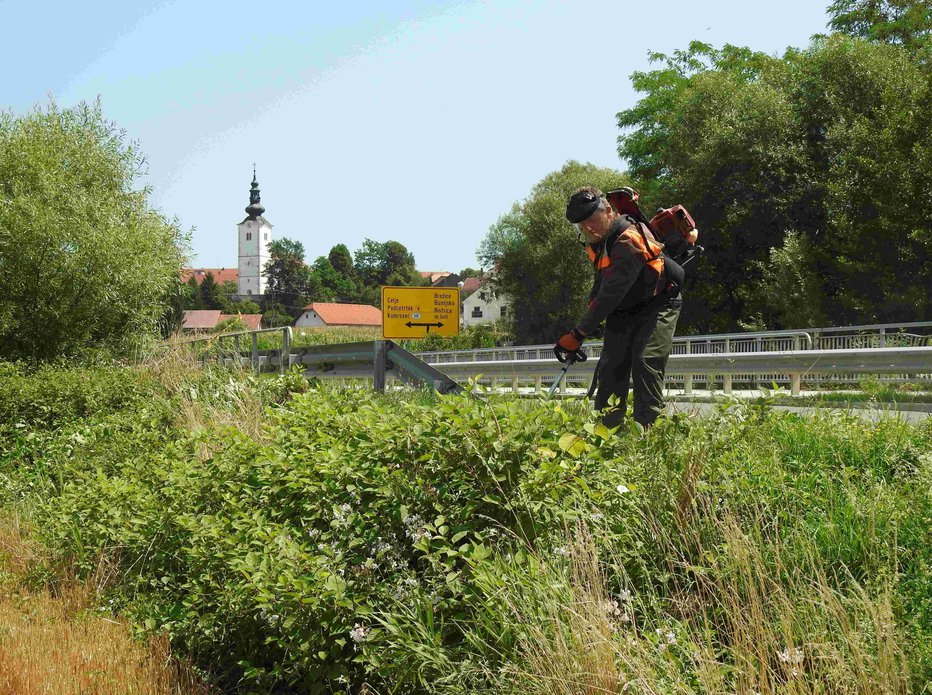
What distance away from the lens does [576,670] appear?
2775 mm

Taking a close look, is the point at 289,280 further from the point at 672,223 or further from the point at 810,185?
the point at 672,223

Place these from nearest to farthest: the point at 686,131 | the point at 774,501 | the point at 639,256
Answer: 1. the point at 774,501
2. the point at 639,256
3. the point at 686,131

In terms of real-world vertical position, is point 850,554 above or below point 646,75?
below

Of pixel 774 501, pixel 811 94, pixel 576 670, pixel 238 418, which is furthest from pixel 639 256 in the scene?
pixel 811 94

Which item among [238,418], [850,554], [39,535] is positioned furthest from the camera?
[238,418]

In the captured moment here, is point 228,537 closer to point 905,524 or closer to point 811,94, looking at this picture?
point 905,524

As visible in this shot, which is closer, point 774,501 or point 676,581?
point 676,581

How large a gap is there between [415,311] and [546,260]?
32.8 meters

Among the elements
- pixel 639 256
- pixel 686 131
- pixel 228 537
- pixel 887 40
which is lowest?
pixel 228 537

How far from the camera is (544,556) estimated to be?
3.39m

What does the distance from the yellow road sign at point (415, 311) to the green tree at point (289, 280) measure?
116383 mm

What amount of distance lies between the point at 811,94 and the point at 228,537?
3440 centimetres

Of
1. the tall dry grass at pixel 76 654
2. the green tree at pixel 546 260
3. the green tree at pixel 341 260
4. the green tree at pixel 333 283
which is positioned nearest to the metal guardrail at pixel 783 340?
the tall dry grass at pixel 76 654

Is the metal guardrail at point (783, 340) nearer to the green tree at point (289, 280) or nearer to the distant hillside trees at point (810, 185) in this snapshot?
the distant hillside trees at point (810, 185)
